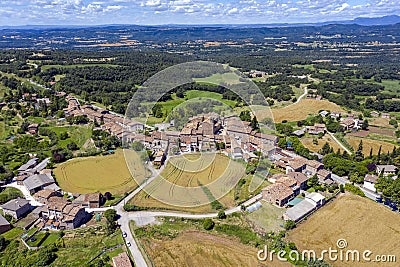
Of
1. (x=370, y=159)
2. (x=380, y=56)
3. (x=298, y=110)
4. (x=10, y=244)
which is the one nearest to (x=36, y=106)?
(x=10, y=244)

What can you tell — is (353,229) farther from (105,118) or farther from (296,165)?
(105,118)

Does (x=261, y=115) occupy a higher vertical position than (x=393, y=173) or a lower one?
higher

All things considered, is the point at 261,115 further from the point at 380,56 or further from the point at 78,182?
the point at 380,56

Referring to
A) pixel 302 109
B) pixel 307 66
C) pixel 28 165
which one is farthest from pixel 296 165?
pixel 307 66

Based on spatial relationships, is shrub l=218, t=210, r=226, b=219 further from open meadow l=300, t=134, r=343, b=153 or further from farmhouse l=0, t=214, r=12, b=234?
open meadow l=300, t=134, r=343, b=153

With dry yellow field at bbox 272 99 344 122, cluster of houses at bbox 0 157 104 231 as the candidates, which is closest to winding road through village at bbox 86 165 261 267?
cluster of houses at bbox 0 157 104 231

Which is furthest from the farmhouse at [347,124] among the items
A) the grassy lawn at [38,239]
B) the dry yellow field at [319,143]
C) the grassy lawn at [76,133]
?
the grassy lawn at [38,239]
